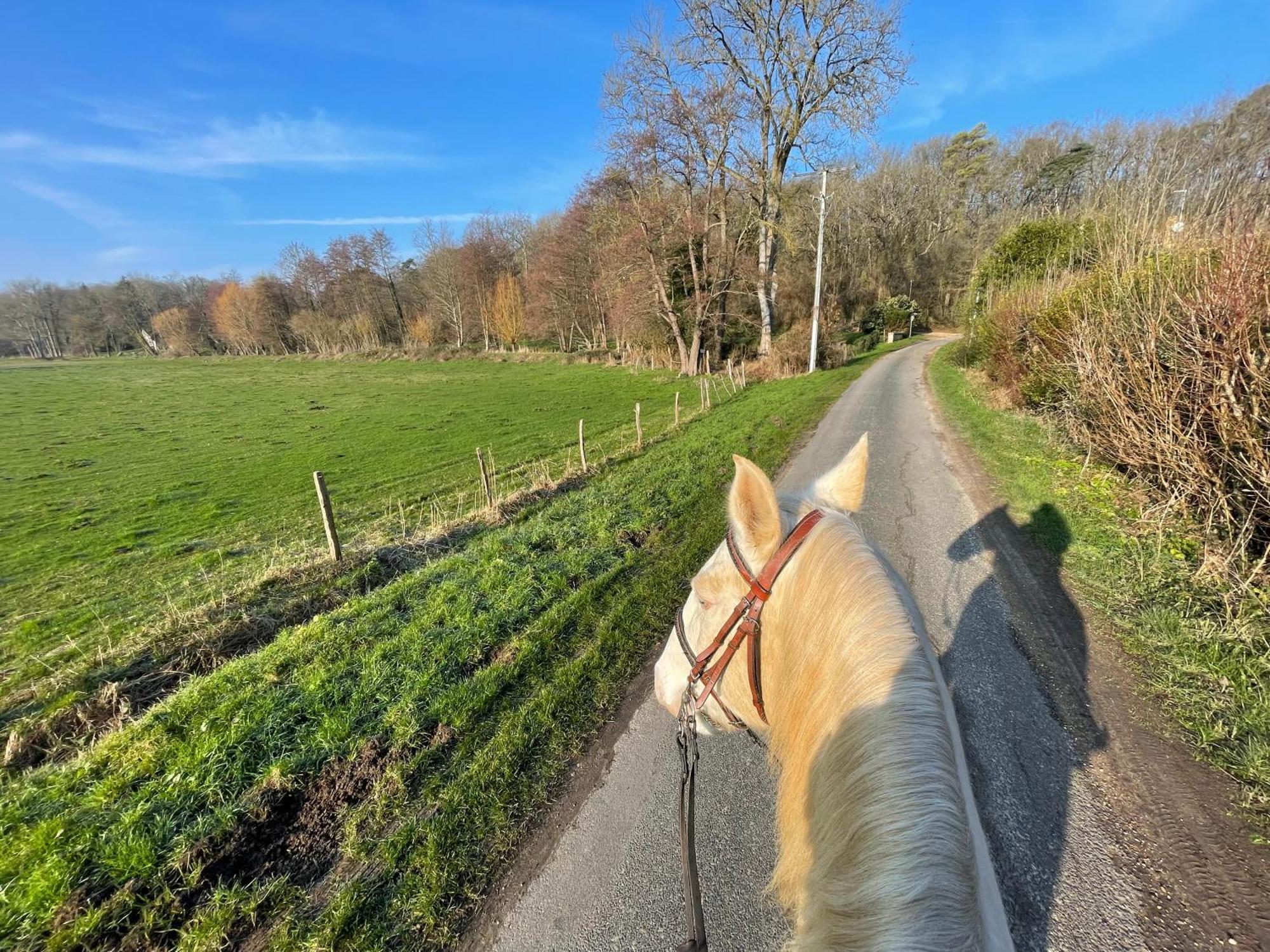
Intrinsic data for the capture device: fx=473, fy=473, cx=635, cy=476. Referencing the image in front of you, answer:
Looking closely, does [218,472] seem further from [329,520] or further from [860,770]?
[860,770]

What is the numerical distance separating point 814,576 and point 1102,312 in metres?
8.56

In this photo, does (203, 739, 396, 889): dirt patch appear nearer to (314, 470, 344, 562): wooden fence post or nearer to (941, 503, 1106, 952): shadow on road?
(941, 503, 1106, 952): shadow on road

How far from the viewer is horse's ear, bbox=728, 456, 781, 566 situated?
1.53m

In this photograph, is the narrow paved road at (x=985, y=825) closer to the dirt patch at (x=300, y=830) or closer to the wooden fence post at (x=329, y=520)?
the dirt patch at (x=300, y=830)

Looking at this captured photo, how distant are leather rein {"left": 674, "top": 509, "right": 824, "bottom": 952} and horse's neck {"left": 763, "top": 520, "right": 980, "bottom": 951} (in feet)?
0.20

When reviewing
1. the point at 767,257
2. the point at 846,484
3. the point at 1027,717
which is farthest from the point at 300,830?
the point at 767,257

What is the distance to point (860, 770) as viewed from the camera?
1092 millimetres

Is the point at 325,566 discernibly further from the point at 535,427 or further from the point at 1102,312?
the point at 535,427

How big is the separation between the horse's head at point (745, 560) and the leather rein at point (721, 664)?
35 millimetres

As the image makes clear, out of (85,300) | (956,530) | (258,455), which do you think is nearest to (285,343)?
(85,300)

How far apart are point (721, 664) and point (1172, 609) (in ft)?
16.6

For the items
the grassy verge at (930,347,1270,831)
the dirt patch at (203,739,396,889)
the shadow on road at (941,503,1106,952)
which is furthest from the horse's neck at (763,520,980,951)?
the grassy verge at (930,347,1270,831)

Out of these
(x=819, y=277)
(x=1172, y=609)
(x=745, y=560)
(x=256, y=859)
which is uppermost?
(x=819, y=277)

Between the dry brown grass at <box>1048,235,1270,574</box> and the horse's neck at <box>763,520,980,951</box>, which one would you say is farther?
the dry brown grass at <box>1048,235,1270,574</box>
